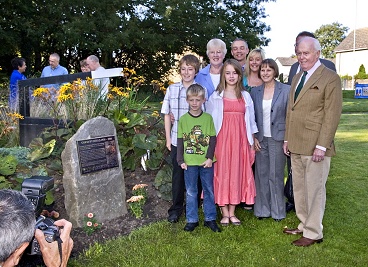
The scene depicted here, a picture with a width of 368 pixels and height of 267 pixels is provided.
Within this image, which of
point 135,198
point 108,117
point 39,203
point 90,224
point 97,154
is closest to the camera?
point 39,203

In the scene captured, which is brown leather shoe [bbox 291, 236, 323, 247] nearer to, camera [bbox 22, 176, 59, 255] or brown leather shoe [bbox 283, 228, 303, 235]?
brown leather shoe [bbox 283, 228, 303, 235]

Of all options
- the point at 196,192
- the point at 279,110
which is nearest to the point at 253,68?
the point at 279,110

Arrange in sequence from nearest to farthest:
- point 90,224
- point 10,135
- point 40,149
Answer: point 90,224 < point 40,149 < point 10,135

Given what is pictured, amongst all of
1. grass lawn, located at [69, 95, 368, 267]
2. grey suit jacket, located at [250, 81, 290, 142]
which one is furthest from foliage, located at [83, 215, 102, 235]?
grey suit jacket, located at [250, 81, 290, 142]

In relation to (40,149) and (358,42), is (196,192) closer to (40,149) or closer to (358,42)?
(40,149)

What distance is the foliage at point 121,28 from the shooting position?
1900 centimetres

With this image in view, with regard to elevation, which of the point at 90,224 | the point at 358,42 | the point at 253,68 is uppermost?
the point at 358,42

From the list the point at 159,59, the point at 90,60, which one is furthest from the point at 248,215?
the point at 159,59

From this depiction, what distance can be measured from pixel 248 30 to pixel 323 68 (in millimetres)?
19221

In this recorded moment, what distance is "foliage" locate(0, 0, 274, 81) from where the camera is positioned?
19.0 metres

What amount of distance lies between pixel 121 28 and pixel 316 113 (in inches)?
698

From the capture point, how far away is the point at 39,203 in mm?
2971


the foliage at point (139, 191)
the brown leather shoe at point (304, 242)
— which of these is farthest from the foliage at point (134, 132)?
the brown leather shoe at point (304, 242)

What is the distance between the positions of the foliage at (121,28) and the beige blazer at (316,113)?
16304mm
